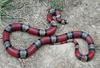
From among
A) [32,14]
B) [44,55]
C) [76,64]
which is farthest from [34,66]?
[32,14]

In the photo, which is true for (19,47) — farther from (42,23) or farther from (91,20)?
(91,20)

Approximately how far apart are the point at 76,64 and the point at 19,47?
132 centimetres

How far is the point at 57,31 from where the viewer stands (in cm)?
773

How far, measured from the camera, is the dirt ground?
7117 mm

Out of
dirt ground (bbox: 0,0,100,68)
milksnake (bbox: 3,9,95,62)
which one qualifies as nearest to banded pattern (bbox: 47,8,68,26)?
milksnake (bbox: 3,9,95,62)

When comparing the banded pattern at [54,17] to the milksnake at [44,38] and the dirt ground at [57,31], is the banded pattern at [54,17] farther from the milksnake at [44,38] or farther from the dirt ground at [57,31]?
the dirt ground at [57,31]

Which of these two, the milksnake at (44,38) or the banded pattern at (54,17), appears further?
the banded pattern at (54,17)

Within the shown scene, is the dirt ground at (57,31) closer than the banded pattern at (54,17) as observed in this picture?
Yes

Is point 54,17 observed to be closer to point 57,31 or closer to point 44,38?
point 57,31

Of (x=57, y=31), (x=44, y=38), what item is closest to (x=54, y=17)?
(x=57, y=31)

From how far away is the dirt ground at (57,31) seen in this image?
7.12 metres

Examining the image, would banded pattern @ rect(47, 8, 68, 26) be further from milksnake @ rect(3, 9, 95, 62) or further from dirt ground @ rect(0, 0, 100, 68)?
dirt ground @ rect(0, 0, 100, 68)

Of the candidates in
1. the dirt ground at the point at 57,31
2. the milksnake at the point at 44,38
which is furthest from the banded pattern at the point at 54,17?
the dirt ground at the point at 57,31

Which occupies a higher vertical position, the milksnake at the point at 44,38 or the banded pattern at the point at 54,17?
the banded pattern at the point at 54,17
